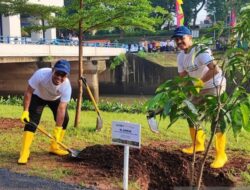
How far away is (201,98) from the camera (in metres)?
3.89

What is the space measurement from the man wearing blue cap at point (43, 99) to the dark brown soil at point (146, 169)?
493 mm

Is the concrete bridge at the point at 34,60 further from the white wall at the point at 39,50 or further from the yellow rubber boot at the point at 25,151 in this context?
the yellow rubber boot at the point at 25,151

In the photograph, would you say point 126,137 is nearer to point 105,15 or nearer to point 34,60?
point 105,15

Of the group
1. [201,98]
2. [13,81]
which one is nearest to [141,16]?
[201,98]

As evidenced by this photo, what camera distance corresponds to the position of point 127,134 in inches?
184

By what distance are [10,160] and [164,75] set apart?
96.9 ft

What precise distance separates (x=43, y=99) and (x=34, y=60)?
1743cm

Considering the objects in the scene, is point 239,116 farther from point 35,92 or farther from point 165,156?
point 35,92

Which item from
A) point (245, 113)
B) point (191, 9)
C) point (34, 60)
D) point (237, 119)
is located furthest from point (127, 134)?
point (191, 9)

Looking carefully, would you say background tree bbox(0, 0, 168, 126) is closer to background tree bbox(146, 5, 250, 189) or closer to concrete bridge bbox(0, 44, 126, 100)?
background tree bbox(146, 5, 250, 189)

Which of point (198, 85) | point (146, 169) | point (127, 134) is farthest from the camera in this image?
point (146, 169)

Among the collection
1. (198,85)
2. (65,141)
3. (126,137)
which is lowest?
(65,141)

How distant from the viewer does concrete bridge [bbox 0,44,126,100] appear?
20.9 metres

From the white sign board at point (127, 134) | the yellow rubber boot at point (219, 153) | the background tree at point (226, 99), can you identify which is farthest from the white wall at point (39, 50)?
the background tree at point (226, 99)
